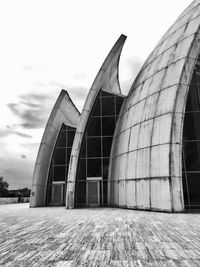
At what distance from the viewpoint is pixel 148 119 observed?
47.0 feet

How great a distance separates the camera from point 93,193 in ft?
59.8

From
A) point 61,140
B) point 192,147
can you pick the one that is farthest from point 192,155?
point 61,140

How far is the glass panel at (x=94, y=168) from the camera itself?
18.7m

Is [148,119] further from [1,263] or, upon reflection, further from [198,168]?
[1,263]

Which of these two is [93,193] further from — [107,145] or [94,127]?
[94,127]

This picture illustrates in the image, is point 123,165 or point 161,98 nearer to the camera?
point 161,98

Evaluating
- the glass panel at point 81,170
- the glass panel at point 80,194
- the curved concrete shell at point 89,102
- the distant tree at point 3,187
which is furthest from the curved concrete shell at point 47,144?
the distant tree at point 3,187

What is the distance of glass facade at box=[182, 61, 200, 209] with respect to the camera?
Result: 11797 mm

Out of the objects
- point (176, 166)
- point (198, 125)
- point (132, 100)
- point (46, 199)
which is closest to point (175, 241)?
point (176, 166)

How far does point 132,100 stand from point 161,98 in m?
4.46

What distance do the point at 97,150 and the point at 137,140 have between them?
5.80m

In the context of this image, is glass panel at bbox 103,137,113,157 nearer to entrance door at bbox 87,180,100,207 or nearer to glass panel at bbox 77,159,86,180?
glass panel at bbox 77,159,86,180

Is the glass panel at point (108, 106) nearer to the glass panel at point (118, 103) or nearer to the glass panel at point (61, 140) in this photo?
the glass panel at point (118, 103)

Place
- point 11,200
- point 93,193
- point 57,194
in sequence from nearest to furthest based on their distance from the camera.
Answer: point 93,193
point 57,194
point 11,200
